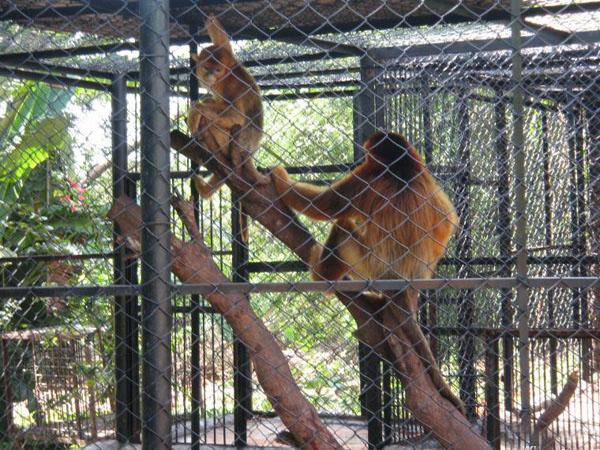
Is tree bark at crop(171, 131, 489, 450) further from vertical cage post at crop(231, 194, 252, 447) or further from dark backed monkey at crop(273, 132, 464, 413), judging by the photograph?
vertical cage post at crop(231, 194, 252, 447)

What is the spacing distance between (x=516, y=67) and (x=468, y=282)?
828 mm

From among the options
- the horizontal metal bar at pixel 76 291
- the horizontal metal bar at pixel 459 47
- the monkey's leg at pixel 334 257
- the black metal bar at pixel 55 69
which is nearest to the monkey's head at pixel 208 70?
the black metal bar at pixel 55 69

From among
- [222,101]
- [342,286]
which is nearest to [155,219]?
[342,286]

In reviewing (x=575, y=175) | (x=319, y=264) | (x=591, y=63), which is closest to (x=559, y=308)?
(x=575, y=175)

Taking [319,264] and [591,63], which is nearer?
[319,264]

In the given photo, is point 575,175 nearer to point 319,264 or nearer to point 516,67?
point 319,264

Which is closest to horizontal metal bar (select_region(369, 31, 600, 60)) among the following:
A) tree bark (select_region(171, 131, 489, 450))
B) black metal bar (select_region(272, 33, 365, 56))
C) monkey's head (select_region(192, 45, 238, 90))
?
black metal bar (select_region(272, 33, 365, 56))

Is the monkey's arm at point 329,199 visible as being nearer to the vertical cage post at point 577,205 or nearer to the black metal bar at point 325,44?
the black metal bar at point 325,44

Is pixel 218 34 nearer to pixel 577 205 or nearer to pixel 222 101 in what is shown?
pixel 222 101

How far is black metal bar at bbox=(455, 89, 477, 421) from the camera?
19.4 ft

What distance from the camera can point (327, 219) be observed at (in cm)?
457

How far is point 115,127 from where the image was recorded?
5.88m

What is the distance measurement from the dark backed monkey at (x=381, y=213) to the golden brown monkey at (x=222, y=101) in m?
0.65

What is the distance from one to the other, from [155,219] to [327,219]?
1855 mm
